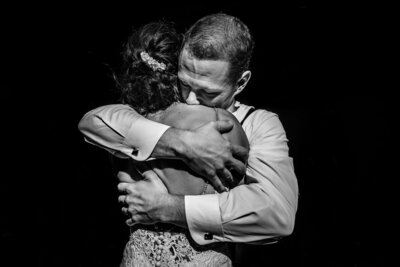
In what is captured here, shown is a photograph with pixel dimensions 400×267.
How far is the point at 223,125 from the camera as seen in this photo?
193cm

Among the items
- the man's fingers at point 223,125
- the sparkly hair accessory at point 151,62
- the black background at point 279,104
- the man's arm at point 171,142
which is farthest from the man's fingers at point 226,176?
the black background at point 279,104

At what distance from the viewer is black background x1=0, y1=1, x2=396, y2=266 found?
11.5 feet

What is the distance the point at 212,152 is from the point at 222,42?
445 millimetres

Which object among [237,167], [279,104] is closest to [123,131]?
[237,167]

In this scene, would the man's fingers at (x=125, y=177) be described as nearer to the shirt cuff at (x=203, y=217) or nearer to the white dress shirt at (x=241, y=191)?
the white dress shirt at (x=241, y=191)

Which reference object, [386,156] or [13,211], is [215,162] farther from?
[13,211]

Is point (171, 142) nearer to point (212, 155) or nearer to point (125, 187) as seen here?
point (212, 155)

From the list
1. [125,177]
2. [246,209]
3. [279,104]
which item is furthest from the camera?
[279,104]

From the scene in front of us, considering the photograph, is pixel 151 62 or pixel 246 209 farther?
pixel 151 62

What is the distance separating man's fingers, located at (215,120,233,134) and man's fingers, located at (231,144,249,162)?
7 cm

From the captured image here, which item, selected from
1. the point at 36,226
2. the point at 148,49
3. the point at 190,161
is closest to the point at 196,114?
the point at 190,161

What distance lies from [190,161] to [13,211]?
2599 mm

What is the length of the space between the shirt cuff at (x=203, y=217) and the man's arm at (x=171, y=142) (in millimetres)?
93

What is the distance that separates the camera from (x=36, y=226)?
399 cm
